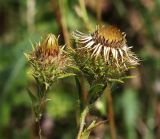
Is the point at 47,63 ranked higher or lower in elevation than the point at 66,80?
higher

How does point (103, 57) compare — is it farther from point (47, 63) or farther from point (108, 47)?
point (47, 63)

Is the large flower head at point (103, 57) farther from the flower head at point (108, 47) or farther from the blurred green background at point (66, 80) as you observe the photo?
the blurred green background at point (66, 80)

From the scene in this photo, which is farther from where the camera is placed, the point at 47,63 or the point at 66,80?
the point at 66,80

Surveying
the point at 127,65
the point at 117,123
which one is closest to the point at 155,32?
the point at 117,123

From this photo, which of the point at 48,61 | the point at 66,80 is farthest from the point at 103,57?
the point at 66,80

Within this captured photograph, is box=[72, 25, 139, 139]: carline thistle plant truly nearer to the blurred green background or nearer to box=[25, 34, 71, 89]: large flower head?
box=[25, 34, 71, 89]: large flower head

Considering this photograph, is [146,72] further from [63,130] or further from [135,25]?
[63,130]
